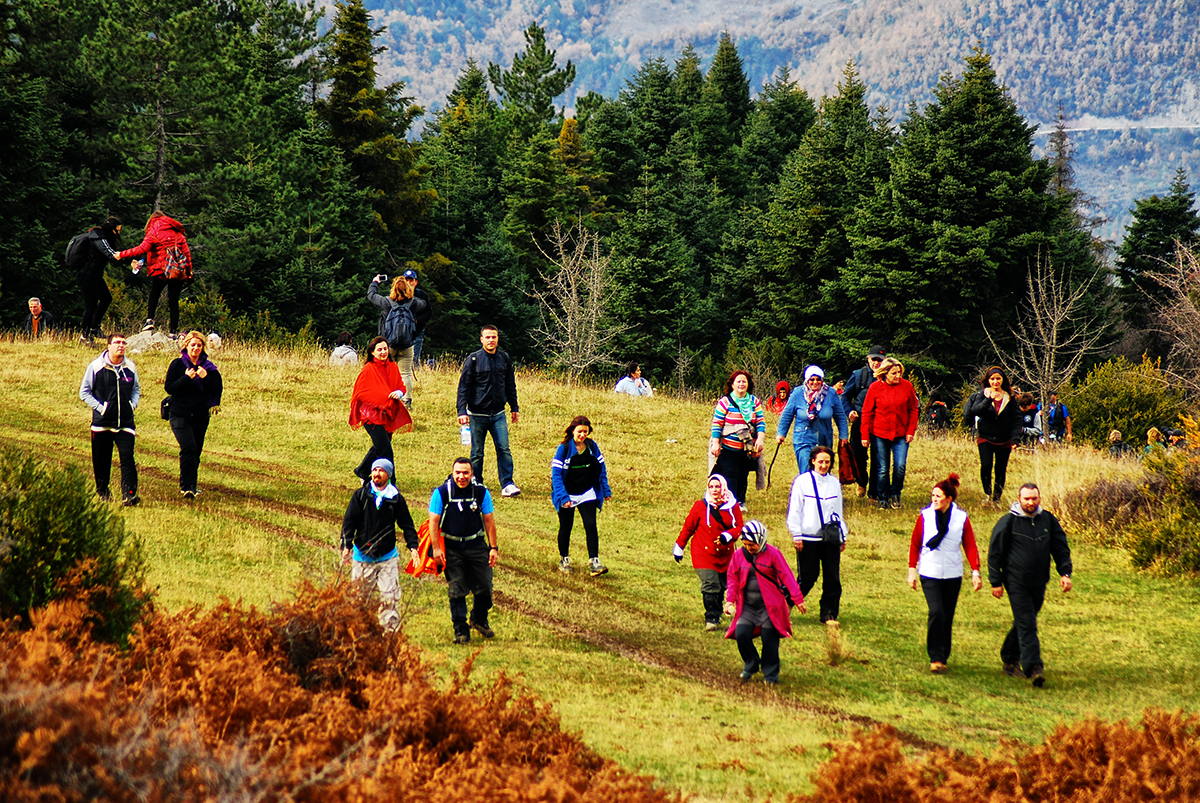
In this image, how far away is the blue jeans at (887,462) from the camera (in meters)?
16.2

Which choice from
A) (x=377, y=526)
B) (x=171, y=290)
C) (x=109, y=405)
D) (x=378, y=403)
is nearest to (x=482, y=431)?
(x=378, y=403)

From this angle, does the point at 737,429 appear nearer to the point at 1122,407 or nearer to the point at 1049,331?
the point at 1122,407

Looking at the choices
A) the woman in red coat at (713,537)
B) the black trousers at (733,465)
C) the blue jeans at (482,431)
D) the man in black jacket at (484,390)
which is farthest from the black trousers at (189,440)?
the black trousers at (733,465)

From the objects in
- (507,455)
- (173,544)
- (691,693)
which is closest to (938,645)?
(691,693)

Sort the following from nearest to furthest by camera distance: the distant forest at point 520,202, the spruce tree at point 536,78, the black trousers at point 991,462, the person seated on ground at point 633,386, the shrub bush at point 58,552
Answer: the shrub bush at point 58,552 < the black trousers at point 991,462 < the person seated on ground at point 633,386 < the distant forest at point 520,202 < the spruce tree at point 536,78

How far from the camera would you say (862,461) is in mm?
17062

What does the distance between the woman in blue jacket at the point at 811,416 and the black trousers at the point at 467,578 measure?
6.91 metres

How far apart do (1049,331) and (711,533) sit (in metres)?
34.1

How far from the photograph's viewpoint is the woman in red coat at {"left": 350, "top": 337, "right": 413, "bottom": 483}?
1283 cm

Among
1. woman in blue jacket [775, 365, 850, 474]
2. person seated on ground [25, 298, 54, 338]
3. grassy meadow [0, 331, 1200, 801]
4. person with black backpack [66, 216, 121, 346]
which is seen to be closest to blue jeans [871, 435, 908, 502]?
grassy meadow [0, 331, 1200, 801]

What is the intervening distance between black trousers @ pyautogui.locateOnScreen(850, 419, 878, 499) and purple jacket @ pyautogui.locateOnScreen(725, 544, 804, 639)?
7.74 metres

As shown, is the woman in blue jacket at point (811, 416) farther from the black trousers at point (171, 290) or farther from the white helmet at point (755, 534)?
the black trousers at point (171, 290)

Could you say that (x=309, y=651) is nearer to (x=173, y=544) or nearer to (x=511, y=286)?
(x=173, y=544)

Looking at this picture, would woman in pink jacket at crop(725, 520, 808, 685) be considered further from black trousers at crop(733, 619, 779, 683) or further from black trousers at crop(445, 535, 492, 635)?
black trousers at crop(445, 535, 492, 635)
